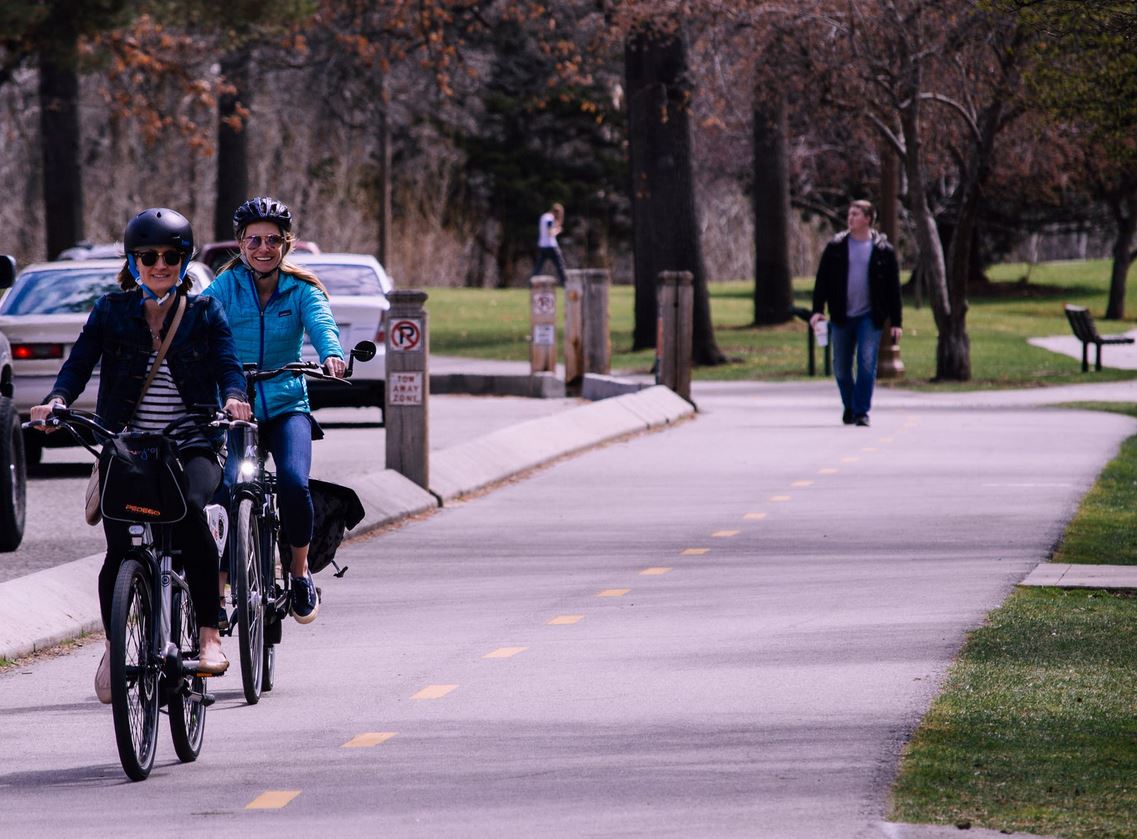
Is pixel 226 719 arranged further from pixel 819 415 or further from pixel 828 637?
pixel 819 415

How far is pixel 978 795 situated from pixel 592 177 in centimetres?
5769

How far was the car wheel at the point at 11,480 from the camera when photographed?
1175 centimetres

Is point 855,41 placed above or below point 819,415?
above

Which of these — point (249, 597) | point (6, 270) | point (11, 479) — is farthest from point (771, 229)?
point (249, 597)

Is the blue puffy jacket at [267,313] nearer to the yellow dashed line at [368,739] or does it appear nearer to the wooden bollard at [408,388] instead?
the yellow dashed line at [368,739]

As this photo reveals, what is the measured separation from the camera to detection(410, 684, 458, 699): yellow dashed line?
25.8ft

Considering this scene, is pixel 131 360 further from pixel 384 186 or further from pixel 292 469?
pixel 384 186

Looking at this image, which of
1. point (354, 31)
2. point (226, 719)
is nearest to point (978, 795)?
point (226, 719)

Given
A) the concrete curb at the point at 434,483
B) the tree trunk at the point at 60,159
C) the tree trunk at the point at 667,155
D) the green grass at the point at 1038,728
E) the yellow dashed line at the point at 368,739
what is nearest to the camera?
the green grass at the point at 1038,728

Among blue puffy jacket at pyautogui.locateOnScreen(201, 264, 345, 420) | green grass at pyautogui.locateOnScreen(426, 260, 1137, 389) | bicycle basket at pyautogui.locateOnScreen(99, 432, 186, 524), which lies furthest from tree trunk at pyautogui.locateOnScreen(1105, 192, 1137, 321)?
bicycle basket at pyautogui.locateOnScreen(99, 432, 186, 524)

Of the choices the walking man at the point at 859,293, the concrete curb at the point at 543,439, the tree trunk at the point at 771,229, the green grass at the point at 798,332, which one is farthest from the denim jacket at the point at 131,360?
the tree trunk at the point at 771,229

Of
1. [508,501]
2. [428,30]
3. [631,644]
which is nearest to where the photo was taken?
[631,644]

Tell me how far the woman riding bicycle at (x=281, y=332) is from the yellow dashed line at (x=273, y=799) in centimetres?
194

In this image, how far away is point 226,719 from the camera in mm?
7578
